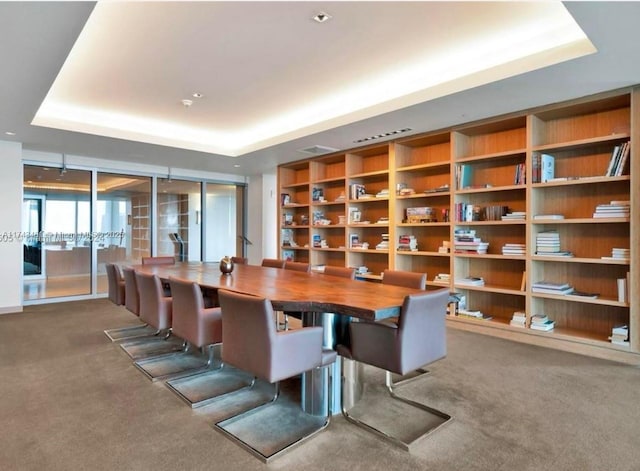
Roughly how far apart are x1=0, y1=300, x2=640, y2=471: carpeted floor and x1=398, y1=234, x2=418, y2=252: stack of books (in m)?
1.97

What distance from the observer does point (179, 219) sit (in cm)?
820

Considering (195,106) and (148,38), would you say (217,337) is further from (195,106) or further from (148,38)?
(195,106)

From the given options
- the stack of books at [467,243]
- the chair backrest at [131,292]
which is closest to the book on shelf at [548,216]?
the stack of books at [467,243]

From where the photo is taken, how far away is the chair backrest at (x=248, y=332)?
6.81 ft

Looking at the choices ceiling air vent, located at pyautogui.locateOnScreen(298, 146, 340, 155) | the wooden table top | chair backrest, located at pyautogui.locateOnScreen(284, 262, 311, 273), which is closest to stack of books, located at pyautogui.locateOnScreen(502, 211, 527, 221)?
the wooden table top

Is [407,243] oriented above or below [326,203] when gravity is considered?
below

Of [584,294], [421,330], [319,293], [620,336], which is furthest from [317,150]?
[620,336]

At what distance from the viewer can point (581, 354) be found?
3812mm

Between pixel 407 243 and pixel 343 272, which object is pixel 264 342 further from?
pixel 407 243

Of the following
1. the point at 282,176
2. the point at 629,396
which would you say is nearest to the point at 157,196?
the point at 282,176

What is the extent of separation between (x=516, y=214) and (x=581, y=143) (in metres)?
0.95

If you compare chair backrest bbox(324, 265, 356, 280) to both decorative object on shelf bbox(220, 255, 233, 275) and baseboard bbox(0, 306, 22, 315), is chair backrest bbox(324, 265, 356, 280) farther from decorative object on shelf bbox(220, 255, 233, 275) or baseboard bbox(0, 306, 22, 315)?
baseboard bbox(0, 306, 22, 315)

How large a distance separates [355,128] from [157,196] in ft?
15.6

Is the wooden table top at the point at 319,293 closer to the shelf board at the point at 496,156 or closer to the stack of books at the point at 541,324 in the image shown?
the stack of books at the point at 541,324
